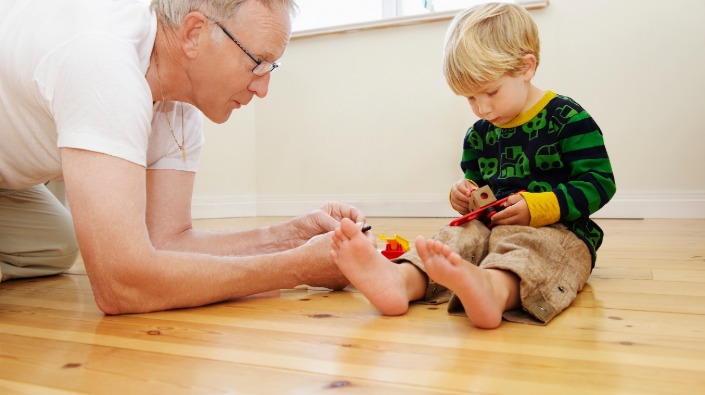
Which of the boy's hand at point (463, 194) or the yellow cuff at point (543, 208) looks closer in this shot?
the yellow cuff at point (543, 208)

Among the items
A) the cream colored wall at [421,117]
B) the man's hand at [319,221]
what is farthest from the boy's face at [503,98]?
the cream colored wall at [421,117]

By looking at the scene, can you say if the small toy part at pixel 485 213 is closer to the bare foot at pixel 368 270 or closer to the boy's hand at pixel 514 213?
the boy's hand at pixel 514 213

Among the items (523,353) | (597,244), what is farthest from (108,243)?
(597,244)

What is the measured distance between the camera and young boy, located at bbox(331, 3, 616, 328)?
3.47 feet

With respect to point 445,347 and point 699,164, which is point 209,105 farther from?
point 699,164

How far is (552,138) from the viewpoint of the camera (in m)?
1.29

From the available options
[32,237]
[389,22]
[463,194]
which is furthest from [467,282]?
[389,22]

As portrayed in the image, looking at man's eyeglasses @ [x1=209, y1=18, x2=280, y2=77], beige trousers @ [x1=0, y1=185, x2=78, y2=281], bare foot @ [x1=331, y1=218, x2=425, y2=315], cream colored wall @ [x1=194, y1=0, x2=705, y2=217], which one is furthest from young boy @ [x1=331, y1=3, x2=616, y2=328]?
cream colored wall @ [x1=194, y1=0, x2=705, y2=217]

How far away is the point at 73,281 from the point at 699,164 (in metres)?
2.57

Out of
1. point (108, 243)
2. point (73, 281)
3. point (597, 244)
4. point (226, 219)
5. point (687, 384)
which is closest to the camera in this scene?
point (687, 384)

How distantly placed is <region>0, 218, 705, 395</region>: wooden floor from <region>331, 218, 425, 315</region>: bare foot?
32 millimetres

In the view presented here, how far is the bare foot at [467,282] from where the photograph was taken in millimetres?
926

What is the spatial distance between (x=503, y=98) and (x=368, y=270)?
51cm

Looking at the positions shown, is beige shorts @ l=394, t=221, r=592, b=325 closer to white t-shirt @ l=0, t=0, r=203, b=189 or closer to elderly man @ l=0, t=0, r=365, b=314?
elderly man @ l=0, t=0, r=365, b=314
